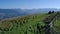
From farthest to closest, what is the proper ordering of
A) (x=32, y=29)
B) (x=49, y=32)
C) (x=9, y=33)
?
(x=32, y=29), (x=9, y=33), (x=49, y=32)

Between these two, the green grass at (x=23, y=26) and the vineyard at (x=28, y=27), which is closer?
the vineyard at (x=28, y=27)

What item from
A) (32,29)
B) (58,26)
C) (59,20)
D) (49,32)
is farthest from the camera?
(59,20)

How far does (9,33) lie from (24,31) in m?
3.15

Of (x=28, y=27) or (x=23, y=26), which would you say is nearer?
(x=28, y=27)

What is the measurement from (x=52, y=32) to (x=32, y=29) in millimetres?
9410

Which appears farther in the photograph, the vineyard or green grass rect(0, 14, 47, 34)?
green grass rect(0, 14, 47, 34)

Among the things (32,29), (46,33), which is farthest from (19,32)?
(46,33)

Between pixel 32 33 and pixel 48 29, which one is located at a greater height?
pixel 48 29

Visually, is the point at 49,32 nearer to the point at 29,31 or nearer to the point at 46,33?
the point at 46,33

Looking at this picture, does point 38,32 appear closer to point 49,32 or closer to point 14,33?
point 14,33

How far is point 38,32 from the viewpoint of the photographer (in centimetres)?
3481

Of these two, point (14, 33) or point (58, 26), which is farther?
point (58, 26)

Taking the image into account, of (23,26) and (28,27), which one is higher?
(28,27)

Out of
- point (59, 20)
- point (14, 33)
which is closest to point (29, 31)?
point (14, 33)
